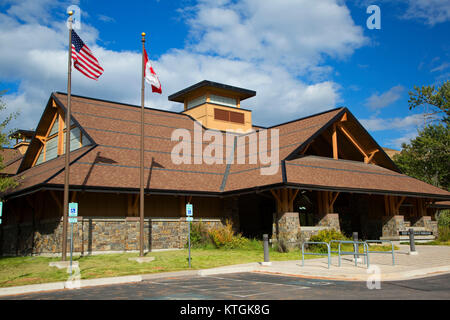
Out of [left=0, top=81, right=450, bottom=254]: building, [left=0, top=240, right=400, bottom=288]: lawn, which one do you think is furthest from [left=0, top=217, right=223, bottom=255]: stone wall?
[left=0, top=240, right=400, bottom=288]: lawn

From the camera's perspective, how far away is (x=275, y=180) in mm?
21391

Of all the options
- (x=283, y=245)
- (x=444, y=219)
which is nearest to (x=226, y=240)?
(x=283, y=245)

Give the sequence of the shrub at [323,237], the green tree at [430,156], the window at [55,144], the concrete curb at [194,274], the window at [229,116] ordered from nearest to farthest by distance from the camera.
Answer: the concrete curb at [194,274], the shrub at [323,237], the window at [55,144], the window at [229,116], the green tree at [430,156]

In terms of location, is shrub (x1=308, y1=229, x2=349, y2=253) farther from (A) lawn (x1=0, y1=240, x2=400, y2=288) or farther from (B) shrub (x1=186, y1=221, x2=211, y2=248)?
(B) shrub (x1=186, y1=221, x2=211, y2=248)

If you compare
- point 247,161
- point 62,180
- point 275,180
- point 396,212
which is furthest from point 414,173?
point 62,180

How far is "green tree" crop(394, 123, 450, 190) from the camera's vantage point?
46094 millimetres

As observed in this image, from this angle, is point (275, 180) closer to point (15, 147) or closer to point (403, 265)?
point (403, 265)

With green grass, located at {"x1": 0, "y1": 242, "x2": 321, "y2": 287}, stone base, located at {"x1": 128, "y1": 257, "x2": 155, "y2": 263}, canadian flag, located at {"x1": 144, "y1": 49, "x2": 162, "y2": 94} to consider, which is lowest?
green grass, located at {"x1": 0, "y1": 242, "x2": 321, "y2": 287}

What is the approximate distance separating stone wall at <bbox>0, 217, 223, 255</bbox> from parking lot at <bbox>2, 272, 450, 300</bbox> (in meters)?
8.83

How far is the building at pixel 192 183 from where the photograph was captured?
2134cm

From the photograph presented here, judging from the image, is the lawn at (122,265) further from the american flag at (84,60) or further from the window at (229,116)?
the window at (229,116)

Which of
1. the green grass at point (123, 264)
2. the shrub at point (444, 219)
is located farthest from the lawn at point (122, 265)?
the shrub at point (444, 219)

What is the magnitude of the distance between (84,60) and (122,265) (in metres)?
8.90

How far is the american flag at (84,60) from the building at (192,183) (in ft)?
16.6
